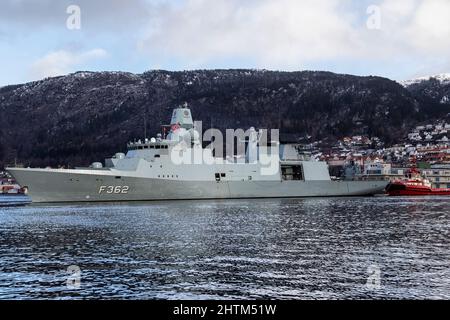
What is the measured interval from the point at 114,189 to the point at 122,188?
70cm

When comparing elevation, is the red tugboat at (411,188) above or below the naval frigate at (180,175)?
below

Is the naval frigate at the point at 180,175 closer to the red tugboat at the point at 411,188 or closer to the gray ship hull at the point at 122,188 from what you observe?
the gray ship hull at the point at 122,188

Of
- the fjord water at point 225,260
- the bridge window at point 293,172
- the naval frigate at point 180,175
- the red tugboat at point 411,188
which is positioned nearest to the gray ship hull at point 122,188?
the naval frigate at point 180,175

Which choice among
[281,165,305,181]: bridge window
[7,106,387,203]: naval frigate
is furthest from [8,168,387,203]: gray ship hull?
[281,165,305,181]: bridge window

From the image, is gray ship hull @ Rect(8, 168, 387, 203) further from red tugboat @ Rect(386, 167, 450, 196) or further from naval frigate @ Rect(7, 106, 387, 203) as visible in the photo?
red tugboat @ Rect(386, 167, 450, 196)

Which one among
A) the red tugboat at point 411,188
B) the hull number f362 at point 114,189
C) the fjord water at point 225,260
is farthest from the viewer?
the red tugboat at point 411,188

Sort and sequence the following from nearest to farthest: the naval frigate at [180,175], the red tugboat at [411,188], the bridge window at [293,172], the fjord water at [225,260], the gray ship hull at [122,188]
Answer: the fjord water at [225,260] < the gray ship hull at [122,188] < the naval frigate at [180,175] < the bridge window at [293,172] < the red tugboat at [411,188]

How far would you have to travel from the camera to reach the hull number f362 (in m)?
48.3

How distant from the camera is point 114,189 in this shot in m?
48.8

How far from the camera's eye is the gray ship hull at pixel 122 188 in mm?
46156

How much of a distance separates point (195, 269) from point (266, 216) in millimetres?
17545

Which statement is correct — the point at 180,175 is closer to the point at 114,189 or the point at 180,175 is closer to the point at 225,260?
the point at 114,189

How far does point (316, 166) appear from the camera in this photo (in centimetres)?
6206
